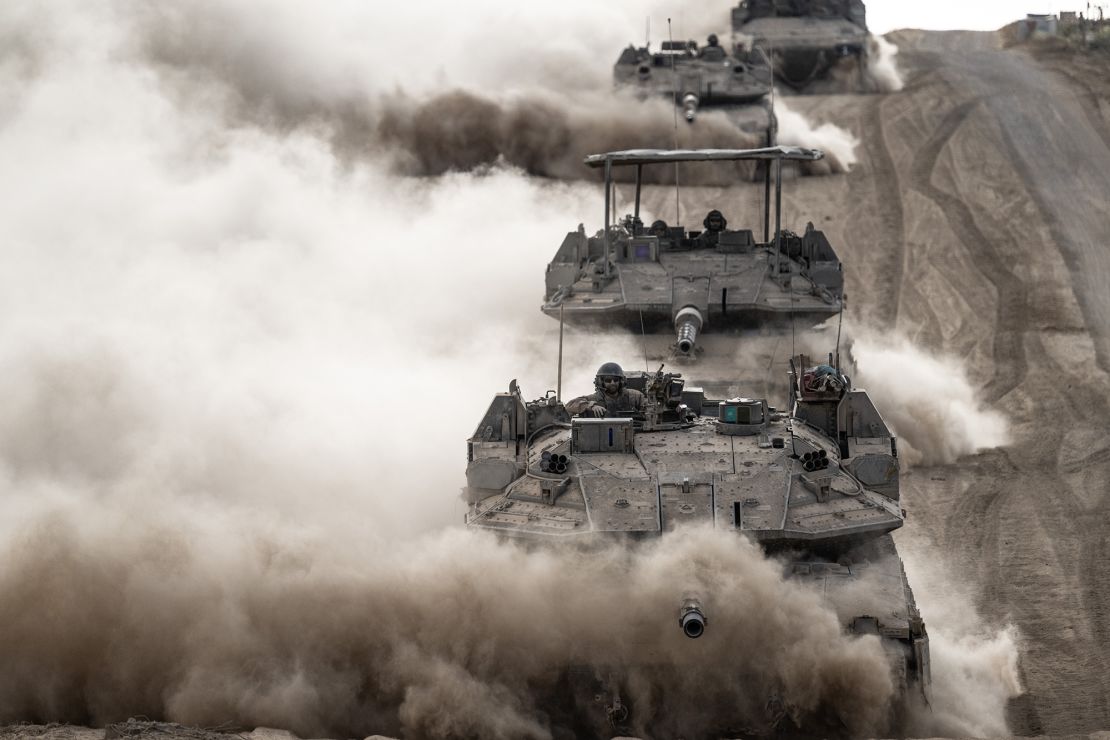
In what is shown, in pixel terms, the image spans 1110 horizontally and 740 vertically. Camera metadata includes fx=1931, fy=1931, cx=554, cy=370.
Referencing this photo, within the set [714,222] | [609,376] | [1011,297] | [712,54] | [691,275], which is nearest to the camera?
[609,376]

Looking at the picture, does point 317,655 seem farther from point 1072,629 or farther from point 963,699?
point 1072,629

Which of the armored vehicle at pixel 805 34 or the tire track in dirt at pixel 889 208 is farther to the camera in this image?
the armored vehicle at pixel 805 34

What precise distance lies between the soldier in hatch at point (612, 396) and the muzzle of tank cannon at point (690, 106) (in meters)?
22.9

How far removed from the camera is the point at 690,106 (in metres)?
42.4

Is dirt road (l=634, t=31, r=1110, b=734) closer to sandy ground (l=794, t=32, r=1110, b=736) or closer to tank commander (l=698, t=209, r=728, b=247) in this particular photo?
sandy ground (l=794, t=32, r=1110, b=736)

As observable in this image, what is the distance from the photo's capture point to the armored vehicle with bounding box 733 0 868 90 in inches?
2048

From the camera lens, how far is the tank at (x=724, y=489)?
15672 millimetres

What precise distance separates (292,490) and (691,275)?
7411 millimetres

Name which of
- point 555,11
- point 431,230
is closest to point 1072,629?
point 431,230

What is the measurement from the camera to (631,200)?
132ft

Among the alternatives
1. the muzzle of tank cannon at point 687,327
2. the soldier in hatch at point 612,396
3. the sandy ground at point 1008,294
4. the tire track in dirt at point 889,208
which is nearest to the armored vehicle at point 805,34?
the sandy ground at point 1008,294

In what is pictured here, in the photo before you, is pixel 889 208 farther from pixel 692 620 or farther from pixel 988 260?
pixel 692 620

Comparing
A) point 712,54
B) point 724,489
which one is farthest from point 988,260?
point 724,489

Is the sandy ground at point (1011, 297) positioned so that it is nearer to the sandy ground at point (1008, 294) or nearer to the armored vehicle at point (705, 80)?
the sandy ground at point (1008, 294)
